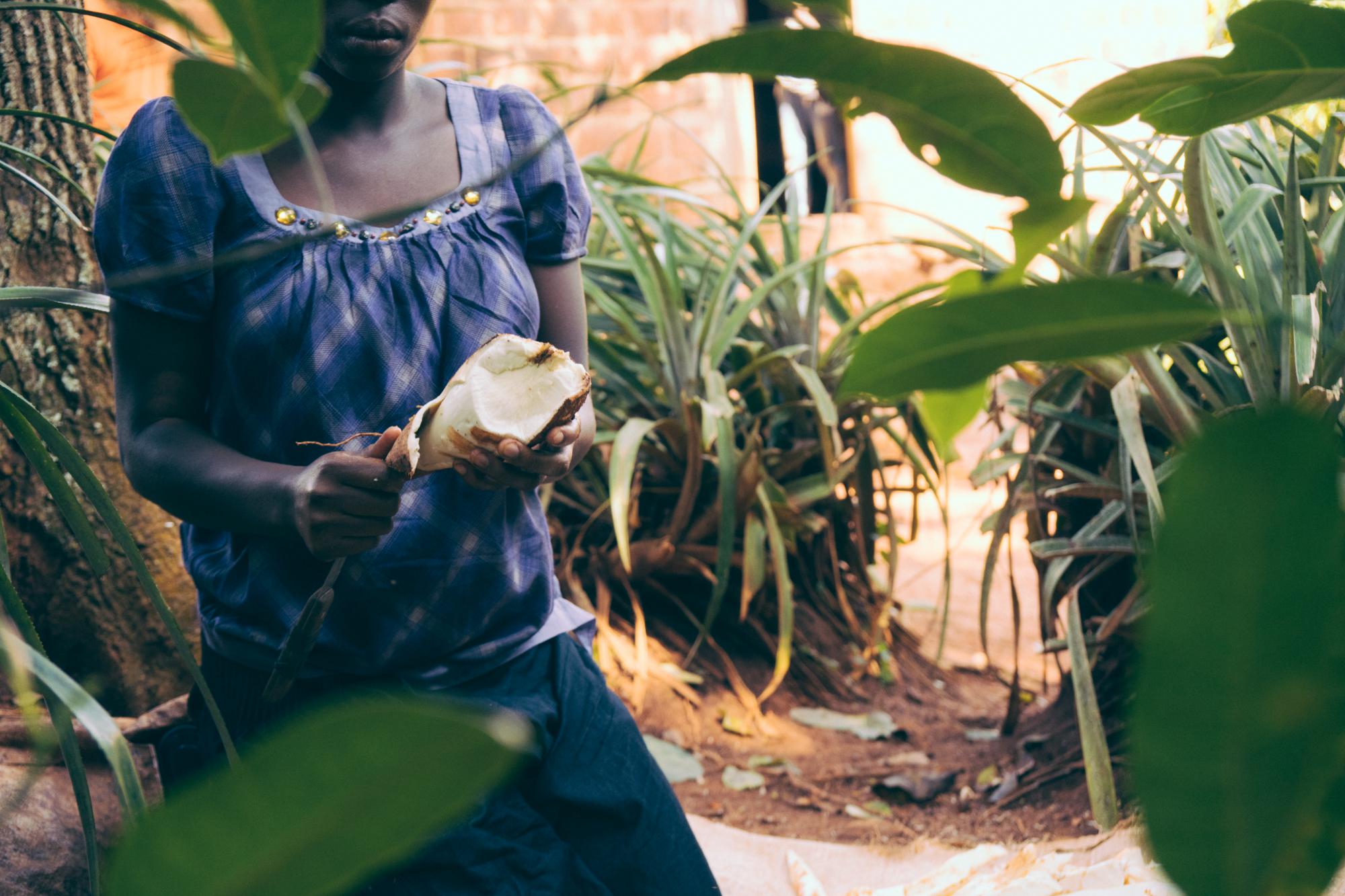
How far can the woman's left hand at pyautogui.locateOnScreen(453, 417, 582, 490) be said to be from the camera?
665 mm

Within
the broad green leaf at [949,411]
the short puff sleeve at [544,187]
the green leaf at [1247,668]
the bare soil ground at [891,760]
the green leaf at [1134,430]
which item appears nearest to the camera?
the green leaf at [1247,668]

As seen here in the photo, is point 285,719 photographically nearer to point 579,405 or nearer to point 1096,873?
point 579,405

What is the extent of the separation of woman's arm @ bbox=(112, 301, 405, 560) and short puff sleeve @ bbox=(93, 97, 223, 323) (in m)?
0.02

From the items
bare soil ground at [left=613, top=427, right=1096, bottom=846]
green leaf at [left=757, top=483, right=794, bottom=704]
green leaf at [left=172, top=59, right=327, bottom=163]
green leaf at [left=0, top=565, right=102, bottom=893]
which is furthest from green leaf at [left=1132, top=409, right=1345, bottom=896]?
green leaf at [left=757, top=483, right=794, bottom=704]

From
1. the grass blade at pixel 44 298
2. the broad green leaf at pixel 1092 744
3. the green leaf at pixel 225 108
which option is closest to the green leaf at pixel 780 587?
the broad green leaf at pixel 1092 744

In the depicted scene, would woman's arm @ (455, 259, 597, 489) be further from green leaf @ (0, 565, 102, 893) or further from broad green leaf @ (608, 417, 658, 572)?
broad green leaf @ (608, 417, 658, 572)

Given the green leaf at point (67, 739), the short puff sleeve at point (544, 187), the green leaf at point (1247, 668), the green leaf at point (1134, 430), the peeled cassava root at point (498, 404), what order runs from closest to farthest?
the green leaf at point (1247, 668) < the green leaf at point (67, 739) < the peeled cassava root at point (498, 404) < the short puff sleeve at point (544, 187) < the green leaf at point (1134, 430)

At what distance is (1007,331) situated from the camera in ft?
0.58

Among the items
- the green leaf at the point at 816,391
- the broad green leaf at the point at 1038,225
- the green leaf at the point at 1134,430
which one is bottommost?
the green leaf at the point at 816,391

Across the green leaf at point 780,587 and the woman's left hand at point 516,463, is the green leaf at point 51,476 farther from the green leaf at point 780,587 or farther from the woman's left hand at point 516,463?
the green leaf at point 780,587

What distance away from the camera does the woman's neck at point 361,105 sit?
0.84m

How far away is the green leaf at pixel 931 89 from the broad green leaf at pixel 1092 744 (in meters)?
0.85

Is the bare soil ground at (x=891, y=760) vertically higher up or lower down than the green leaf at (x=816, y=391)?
lower down

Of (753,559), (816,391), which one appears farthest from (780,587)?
(816,391)
